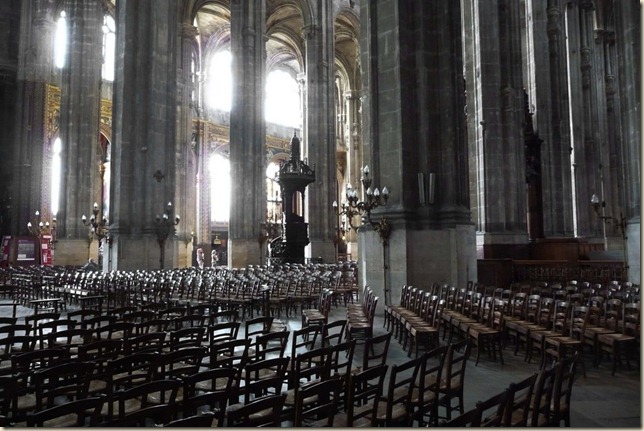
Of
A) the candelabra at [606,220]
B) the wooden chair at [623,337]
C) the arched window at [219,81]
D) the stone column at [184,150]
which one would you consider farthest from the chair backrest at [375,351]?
the arched window at [219,81]

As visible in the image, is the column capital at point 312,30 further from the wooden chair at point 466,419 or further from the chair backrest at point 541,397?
the wooden chair at point 466,419

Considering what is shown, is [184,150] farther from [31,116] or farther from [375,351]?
[375,351]

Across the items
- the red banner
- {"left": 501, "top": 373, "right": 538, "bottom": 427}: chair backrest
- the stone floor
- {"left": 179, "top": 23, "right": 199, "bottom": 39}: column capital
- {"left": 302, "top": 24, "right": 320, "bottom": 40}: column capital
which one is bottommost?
the stone floor

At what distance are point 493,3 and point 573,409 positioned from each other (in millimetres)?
18559

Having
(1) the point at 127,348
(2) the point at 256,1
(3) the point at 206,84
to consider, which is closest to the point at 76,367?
(1) the point at 127,348

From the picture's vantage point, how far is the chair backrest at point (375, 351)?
209 inches

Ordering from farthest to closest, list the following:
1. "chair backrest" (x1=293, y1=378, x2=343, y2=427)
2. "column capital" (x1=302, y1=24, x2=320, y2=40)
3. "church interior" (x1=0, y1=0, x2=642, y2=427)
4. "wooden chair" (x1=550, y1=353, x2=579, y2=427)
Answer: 1. "column capital" (x1=302, y1=24, x2=320, y2=40)
2. "church interior" (x1=0, y1=0, x2=642, y2=427)
3. "wooden chair" (x1=550, y1=353, x2=579, y2=427)
4. "chair backrest" (x1=293, y1=378, x2=343, y2=427)

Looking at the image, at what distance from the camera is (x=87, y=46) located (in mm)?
29484

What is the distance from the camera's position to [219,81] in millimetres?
44656

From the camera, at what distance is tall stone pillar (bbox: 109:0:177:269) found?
21844mm

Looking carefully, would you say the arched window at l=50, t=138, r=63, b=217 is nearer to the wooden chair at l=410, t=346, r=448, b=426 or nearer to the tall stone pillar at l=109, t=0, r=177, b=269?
the tall stone pillar at l=109, t=0, r=177, b=269

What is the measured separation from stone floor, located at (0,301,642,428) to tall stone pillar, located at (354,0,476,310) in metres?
3.88

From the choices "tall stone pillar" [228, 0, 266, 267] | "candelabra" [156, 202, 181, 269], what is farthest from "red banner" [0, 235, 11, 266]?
"tall stone pillar" [228, 0, 266, 267]

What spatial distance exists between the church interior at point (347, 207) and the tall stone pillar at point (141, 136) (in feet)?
0.32
